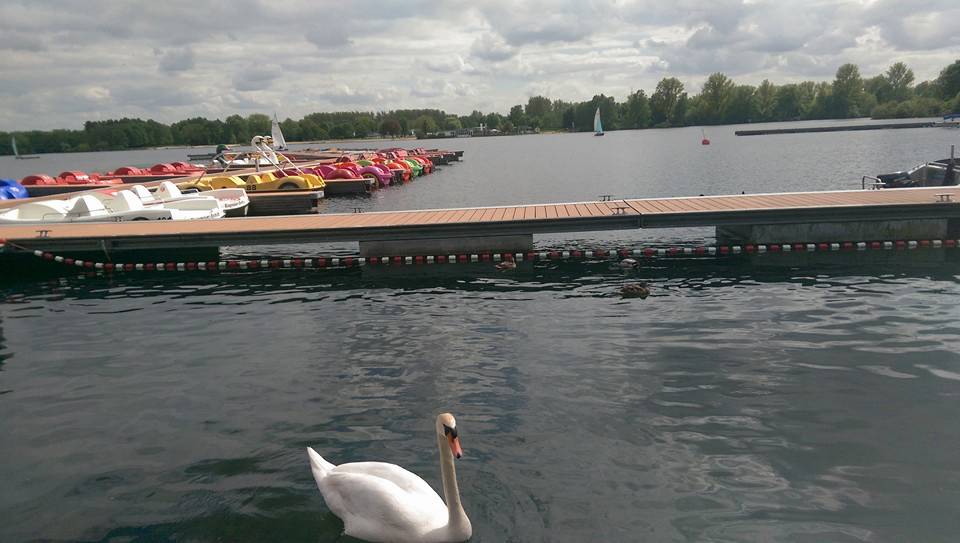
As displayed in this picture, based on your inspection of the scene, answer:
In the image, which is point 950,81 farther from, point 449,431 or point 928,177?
point 449,431

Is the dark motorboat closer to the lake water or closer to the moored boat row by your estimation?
the lake water

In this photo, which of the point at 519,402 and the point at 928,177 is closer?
the point at 519,402

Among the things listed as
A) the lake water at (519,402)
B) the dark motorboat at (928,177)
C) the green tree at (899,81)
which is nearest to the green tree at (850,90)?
the green tree at (899,81)

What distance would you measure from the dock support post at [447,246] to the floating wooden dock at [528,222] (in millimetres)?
189

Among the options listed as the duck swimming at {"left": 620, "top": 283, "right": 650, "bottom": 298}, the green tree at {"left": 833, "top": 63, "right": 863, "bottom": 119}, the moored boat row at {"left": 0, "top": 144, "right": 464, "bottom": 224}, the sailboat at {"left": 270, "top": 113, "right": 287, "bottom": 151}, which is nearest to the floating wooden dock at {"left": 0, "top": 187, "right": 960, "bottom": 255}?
the moored boat row at {"left": 0, "top": 144, "right": 464, "bottom": 224}

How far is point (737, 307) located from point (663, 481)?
8.21 metres

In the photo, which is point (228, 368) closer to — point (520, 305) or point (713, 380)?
point (520, 305)

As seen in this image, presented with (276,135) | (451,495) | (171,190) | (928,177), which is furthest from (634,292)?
(276,135)

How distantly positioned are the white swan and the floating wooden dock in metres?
13.9

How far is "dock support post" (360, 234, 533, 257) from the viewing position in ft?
69.3

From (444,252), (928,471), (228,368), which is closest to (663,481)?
(928,471)

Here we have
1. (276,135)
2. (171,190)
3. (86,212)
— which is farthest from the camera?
(276,135)

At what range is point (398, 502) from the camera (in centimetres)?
695

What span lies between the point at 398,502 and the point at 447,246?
47.6 ft
